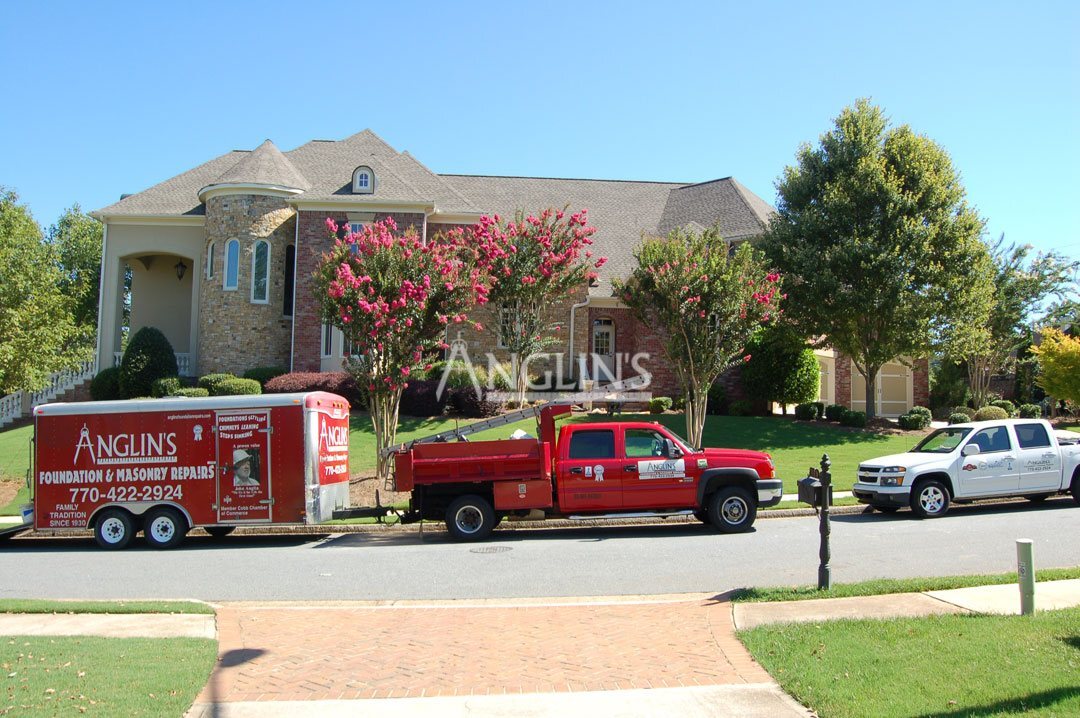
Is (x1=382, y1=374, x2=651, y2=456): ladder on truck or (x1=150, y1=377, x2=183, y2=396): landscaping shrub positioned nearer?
(x1=382, y1=374, x2=651, y2=456): ladder on truck

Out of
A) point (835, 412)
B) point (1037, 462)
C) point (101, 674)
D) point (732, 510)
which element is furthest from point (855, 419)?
point (101, 674)

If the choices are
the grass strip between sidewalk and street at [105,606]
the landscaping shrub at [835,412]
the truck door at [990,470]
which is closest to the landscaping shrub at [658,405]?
the landscaping shrub at [835,412]

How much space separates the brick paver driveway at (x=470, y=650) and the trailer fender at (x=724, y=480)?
483 cm

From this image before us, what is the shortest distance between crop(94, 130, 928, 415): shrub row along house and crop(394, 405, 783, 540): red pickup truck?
12101mm

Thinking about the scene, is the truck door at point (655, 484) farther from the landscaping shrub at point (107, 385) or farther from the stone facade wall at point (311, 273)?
the landscaping shrub at point (107, 385)

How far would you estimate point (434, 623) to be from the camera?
26.9ft

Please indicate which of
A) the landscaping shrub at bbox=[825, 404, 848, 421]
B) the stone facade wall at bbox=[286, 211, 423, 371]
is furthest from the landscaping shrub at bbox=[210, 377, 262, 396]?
the landscaping shrub at bbox=[825, 404, 848, 421]

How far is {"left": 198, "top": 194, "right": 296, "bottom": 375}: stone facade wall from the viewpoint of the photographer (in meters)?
29.7

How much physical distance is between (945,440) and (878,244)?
39.6ft

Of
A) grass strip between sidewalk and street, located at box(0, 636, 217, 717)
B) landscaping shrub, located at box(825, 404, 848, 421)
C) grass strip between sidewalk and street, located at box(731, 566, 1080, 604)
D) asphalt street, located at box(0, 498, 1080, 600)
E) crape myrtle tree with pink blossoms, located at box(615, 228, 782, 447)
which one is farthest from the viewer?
landscaping shrub, located at box(825, 404, 848, 421)

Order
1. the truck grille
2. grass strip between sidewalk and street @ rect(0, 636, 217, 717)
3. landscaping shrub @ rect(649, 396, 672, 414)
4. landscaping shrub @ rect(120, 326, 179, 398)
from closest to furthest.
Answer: grass strip between sidewalk and street @ rect(0, 636, 217, 717) → the truck grille → landscaping shrub @ rect(649, 396, 672, 414) → landscaping shrub @ rect(120, 326, 179, 398)

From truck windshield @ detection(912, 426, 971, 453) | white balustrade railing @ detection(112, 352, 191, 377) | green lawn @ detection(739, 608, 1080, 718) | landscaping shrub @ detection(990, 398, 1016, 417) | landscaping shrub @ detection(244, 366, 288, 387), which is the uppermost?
white balustrade railing @ detection(112, 352, 191, 377)

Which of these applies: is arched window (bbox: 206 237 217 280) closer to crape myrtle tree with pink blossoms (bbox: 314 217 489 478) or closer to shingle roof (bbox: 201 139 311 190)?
shingle roof (bbox: 201 139 311 190)

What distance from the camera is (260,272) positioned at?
98.1 feet
